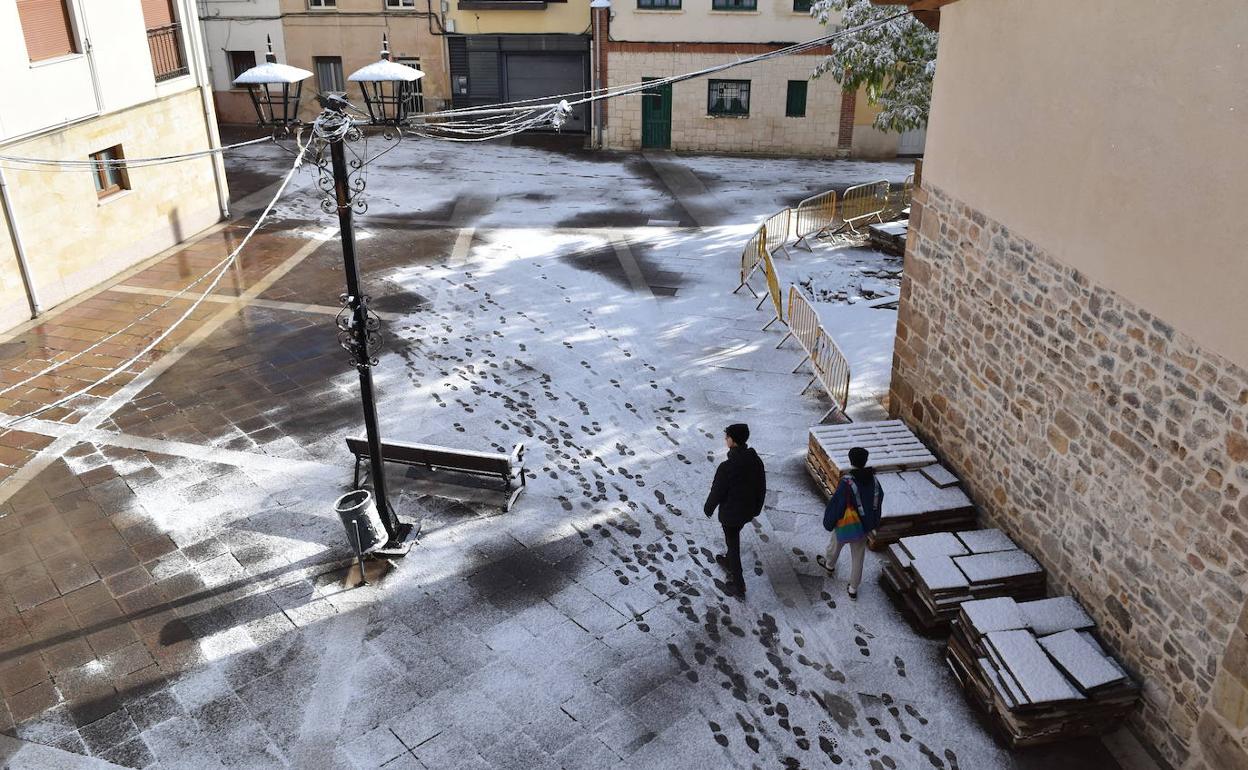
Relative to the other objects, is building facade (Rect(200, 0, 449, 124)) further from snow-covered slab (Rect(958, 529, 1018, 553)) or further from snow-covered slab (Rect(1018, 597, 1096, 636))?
snow-covered slab (Rect(1018, 597, 1096, 636))

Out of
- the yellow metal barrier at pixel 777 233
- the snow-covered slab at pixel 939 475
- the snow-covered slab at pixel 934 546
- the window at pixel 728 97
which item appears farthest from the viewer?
the window at pixel 728 97

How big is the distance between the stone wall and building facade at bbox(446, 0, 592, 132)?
20.0m

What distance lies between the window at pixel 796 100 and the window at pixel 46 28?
708 inches

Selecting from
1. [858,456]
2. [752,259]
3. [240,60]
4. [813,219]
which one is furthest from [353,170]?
[240,60]

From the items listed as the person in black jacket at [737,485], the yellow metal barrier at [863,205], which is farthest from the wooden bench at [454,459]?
the yellow metal barrier at [863,205]

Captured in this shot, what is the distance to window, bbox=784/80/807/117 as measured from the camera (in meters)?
26.4

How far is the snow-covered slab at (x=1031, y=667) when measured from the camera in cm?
666

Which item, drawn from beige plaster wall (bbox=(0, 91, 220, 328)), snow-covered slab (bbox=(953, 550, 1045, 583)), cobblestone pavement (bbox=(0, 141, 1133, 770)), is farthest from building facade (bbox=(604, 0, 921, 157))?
snow-covered slab (bbox=(953, 550, 1045, 583))

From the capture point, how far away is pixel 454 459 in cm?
984

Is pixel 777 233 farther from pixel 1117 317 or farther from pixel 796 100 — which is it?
pixel 1117 317

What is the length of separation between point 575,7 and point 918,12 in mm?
18645

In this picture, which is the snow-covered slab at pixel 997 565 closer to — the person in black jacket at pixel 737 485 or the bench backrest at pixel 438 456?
the person in black jacket at pixel 737 485

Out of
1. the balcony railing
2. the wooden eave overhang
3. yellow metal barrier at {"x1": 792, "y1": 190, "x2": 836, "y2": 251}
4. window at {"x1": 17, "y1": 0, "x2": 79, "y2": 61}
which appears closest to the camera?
the wooden eave overhang

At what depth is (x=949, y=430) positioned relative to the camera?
32.3ft
